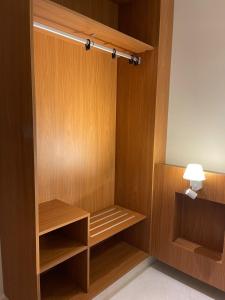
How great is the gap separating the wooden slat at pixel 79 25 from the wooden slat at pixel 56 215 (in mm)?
1163

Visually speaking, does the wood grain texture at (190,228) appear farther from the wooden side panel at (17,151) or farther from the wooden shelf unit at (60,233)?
the wooden side panel at (17,151)

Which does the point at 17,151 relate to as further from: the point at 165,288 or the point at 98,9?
the point at 165,288

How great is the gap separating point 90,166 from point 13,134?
0.79 m

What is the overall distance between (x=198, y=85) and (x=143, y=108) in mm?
452

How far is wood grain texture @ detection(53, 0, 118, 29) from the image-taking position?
5.43 feet

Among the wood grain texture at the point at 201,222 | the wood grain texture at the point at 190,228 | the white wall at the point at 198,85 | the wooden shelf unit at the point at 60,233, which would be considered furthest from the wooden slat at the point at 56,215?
the white wall at the point at 198,85

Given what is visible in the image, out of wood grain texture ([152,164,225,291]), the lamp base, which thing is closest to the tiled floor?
wood grain texture ([152,164,225,291])

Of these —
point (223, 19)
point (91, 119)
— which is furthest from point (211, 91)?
point (91, 119)

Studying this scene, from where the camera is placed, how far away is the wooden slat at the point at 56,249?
4.40 ft

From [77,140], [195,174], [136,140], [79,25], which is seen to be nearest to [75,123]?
[77,140]

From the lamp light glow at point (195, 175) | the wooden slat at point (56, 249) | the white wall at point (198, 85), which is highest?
the white wall at point (198, 85)

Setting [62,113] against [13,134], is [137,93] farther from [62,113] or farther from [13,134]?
[13,134]

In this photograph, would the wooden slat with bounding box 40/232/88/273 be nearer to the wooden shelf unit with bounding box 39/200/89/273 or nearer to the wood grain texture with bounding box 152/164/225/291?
the wooden shelf unit with bounding box 39/200/89/273

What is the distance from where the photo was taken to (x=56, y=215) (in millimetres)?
1469
